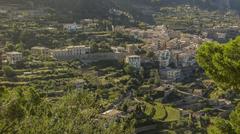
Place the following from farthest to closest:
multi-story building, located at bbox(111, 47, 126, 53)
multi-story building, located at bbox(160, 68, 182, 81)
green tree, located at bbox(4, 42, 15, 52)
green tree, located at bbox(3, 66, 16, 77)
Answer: multi-story building, located at bbox(111, 47, 126, 53)
multi-story building, located at bbox(160, 68, 182, 81)
green tree, located at bbox(4, 42, 15, 52)
green tree, located at bbox(3, 66, 16, 77)

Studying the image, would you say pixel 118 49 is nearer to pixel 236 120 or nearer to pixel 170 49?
pixel 170 49

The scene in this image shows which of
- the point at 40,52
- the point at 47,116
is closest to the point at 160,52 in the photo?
the point at 40,52

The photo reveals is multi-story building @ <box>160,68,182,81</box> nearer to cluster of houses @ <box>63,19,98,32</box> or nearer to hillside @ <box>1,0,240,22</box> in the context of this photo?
cluster of houses @ <box>63,19,98,32</box>

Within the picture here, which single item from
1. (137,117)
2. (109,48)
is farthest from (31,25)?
(137,117)

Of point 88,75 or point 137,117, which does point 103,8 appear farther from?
point 137,117

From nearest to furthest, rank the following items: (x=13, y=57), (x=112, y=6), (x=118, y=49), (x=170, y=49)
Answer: (x=13, y=57) < (x=118, y=49) < (x=170, y=49) < (x=112, y=6)

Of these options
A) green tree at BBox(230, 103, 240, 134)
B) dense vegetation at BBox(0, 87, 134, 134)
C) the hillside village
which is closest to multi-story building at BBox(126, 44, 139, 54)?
the hillside village

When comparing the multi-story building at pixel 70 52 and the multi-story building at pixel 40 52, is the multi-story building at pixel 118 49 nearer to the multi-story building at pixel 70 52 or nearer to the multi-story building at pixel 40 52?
the multi-story building at pixel 70 52
